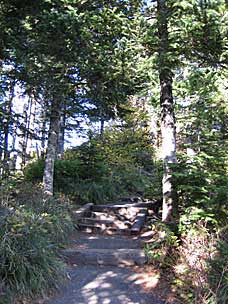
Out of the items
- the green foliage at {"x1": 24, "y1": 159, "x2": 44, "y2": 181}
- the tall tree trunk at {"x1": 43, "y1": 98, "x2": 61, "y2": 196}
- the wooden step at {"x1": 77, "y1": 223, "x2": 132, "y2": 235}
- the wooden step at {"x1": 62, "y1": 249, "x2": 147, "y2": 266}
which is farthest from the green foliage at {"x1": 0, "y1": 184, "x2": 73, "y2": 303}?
the green foliage at {"x1": 24, "y1": 159, "x2": 44, "y2": 181}

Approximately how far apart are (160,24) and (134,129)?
31.8 feet

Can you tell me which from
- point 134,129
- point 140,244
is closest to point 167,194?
point 140,244

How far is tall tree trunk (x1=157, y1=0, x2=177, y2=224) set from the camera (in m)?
5.00

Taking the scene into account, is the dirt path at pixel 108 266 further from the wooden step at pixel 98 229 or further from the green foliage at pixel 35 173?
the green foliage at pixel 35 173

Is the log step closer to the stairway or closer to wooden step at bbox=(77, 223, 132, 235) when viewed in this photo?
the stairway

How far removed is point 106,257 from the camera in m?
5.00

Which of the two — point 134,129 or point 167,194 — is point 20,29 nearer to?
point 167,194

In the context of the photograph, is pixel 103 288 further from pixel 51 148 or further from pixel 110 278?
pixel 51 148

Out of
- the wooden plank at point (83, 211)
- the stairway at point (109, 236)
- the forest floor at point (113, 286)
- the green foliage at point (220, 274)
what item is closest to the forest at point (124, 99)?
the green foliage at point (220, 274)

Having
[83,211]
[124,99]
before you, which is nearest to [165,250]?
[83,211]

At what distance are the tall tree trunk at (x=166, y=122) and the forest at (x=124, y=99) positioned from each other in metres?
0.02

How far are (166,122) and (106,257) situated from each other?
269cm

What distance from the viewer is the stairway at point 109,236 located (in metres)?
4.99

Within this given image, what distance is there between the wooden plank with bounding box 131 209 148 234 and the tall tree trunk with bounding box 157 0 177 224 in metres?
1.71
